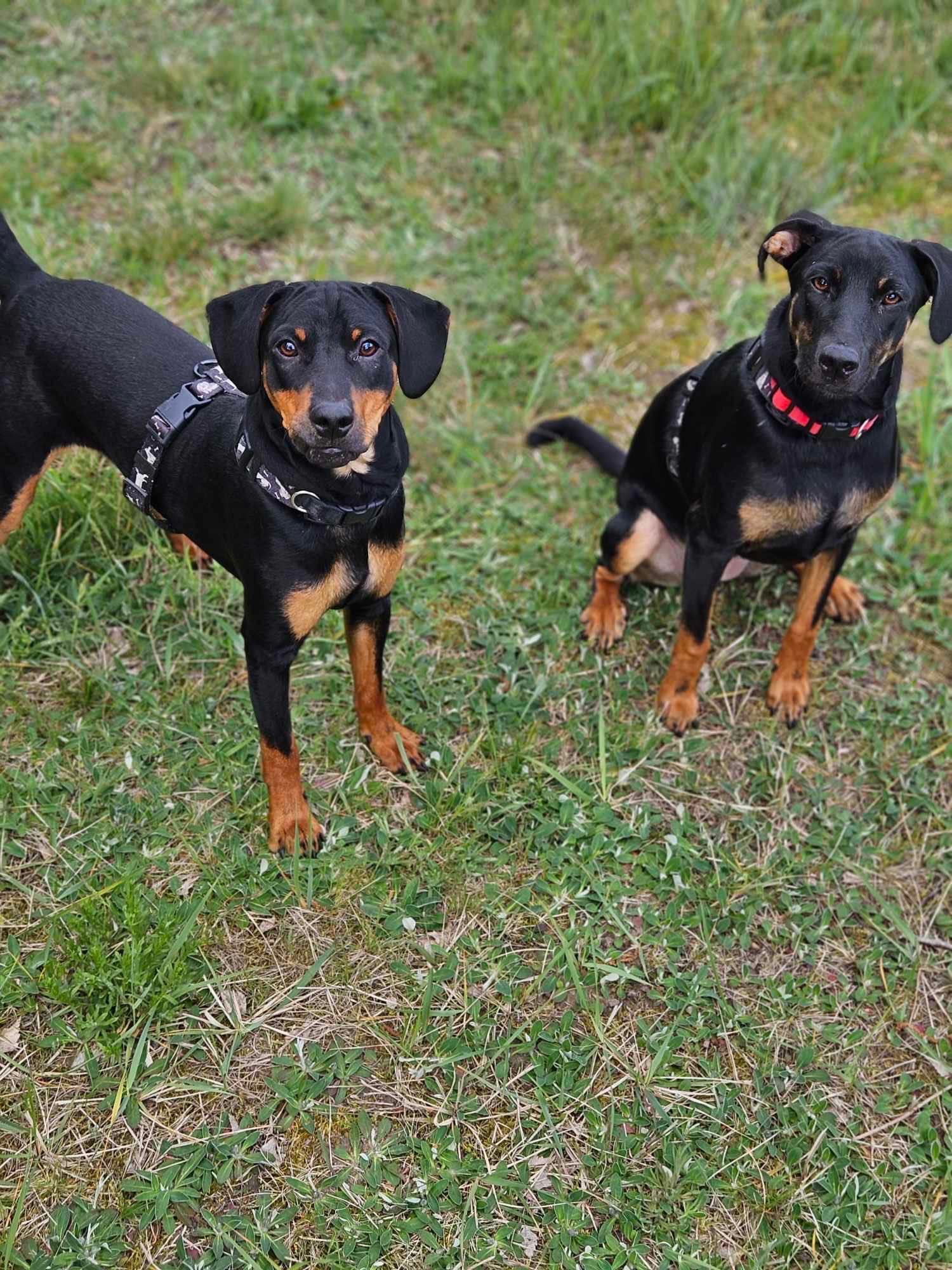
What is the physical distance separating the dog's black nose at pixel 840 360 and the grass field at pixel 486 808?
147cm

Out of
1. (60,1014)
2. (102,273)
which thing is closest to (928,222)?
(102,273)

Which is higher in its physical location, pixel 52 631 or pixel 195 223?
pixel 195 223

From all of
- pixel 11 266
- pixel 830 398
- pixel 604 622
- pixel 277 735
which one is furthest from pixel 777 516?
pixel 11 266

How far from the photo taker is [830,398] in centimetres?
310

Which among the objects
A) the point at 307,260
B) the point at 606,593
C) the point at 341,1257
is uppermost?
the point at 307,260

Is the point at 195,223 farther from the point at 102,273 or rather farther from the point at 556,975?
the point at 556,975

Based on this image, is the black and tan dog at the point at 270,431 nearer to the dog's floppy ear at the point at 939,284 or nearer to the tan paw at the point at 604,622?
the tan paw at the point at 604,622

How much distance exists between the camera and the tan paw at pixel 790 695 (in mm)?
3953

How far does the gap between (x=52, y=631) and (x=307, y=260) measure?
2.57 meters

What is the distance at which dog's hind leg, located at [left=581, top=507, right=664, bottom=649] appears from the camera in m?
3.99

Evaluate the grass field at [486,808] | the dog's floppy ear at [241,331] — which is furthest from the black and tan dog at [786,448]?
the dog's floppy ear at [241,331]

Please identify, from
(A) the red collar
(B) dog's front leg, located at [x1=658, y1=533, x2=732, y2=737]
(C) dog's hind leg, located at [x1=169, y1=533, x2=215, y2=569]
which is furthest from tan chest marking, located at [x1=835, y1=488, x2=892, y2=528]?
(C) dog's hind leg, located at [x1=169, y1=533, x2=215, y2=569]

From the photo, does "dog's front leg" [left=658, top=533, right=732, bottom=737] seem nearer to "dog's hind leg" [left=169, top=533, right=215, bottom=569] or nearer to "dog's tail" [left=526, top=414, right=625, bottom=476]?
"dog's tail" [left=526, top=414, right=625, bottom=476]

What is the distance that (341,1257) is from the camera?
8.65ft
